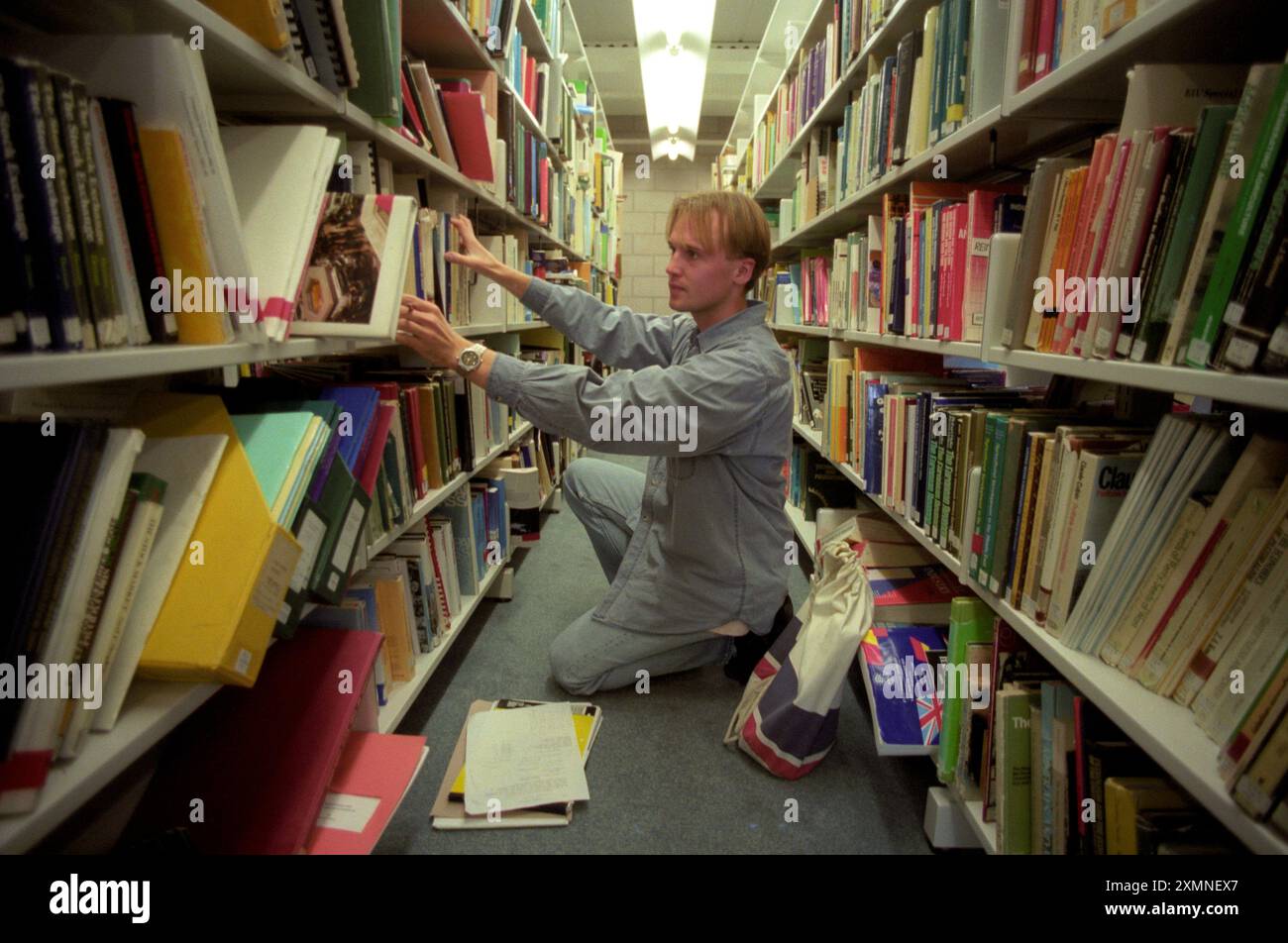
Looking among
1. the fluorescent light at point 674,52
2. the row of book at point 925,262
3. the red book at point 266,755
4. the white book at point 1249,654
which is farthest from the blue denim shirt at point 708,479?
the fluorescent light at point 674,52

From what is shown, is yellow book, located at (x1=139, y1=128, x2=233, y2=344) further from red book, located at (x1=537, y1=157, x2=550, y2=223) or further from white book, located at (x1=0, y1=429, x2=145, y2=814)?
red book, located at (x1=537, y1=157, x2=550, y2=223)

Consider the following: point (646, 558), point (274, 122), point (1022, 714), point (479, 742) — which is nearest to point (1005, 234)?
point (1022, 714)

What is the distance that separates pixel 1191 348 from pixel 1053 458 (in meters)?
0.29

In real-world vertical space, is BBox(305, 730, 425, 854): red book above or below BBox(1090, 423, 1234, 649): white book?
below

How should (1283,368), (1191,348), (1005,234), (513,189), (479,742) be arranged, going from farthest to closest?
(513,189) → (479,742) → (1005,234) → (1191,348) → (1283,368)

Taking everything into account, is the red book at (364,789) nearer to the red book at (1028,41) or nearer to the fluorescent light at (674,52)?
the red book at (1028,41)

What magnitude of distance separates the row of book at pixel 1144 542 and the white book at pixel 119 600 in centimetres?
105

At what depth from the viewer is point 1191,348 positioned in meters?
0.70

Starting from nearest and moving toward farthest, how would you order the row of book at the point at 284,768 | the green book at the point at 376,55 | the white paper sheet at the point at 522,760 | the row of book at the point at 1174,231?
the row of book at the point at 1174,231 < the row of book at the point at 284,768 < the green book at the point at 376,55 < the white paper sheet at the point at 522,760

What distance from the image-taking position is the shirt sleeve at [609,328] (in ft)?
6.70

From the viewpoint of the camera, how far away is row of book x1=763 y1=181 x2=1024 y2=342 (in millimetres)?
1265

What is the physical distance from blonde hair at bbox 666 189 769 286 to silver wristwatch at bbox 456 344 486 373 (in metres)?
0.67

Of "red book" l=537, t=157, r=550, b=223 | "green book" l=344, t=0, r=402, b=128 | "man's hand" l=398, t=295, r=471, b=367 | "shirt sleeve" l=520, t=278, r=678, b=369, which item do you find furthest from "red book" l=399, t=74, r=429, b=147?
"red book" l=537, t=157, r=550, b=223
